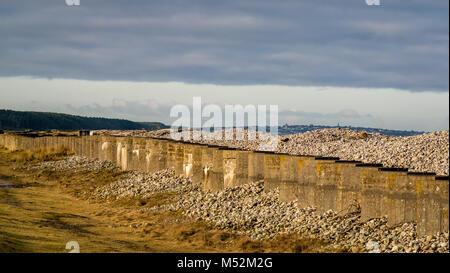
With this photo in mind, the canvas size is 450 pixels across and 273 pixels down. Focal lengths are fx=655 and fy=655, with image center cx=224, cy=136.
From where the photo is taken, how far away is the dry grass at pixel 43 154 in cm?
4747

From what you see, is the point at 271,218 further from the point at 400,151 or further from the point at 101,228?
the point at 101,228

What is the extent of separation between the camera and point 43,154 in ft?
159

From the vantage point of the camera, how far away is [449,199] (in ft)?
45.6

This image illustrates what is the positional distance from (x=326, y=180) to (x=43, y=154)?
34832 mm

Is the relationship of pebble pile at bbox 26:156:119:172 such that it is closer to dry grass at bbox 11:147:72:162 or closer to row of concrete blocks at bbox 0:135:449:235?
dry grass at bbox 11:147:72:162

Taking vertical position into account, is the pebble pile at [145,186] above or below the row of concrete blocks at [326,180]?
→ below

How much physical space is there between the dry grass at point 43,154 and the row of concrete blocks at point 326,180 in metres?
19.5

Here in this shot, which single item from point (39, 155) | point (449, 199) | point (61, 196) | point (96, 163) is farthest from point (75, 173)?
point (449, 199)

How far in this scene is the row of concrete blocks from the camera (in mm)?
14422

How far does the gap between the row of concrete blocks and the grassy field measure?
1.60 m

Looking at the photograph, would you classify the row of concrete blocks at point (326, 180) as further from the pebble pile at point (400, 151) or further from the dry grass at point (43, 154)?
the dry grass at point (43, 154)

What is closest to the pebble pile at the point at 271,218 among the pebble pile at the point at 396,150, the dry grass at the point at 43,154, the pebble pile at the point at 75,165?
the pebble pile at the point at 396,150

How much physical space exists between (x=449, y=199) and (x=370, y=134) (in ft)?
65.1
